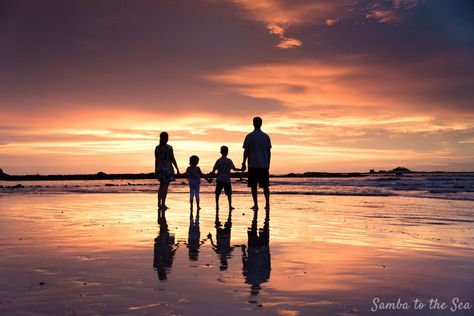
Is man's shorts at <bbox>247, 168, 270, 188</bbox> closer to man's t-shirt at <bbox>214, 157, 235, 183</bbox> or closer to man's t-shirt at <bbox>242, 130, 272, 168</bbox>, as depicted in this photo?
man's t-shirt at <bbox>242, 130, 272, 168</bbox>

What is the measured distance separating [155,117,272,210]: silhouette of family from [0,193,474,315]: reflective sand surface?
456 centimetres

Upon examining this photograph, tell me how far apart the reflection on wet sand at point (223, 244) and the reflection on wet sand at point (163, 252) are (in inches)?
27.2

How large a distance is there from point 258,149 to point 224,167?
6.60 ft

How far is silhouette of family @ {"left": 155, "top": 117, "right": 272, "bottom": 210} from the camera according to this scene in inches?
625

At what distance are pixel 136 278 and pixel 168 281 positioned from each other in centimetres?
41

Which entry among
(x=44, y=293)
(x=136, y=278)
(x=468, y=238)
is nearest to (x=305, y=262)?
(x=136, y=278)

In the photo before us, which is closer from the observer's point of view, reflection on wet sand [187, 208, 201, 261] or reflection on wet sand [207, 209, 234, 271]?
reflection on wet sand [207, 209, 234, 271]

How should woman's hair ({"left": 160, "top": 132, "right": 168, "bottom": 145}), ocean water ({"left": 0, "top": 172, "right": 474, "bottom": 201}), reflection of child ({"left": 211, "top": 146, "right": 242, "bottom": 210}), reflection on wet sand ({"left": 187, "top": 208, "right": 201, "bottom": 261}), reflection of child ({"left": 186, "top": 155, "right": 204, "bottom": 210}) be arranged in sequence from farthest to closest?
ocean water ({"left": 0, "top": 172, "right": 474, "bottom": 201})
woman's hair ({"left": 160, "top": 132, "right": 168, "bottom": 145})
reflection of child ({"left": 186, "top": 155, "right": 204, "bottom": 210})
reflection of child ({"left": 211, "top": 146, "right": 242, "bottom": 210})
reflection on wet sand ({"left": 187, "top": 208, "right": 201, "bottom": 261})

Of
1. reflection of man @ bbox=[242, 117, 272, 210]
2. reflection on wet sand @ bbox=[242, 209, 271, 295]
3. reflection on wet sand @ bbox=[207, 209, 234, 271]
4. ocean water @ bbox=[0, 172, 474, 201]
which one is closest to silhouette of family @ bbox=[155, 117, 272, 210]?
reflection of man @ bbox=[242, 117, 272, 210]

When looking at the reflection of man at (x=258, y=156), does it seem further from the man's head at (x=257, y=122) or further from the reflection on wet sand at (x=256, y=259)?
the reflection on wet sand at (x=256, y=259)

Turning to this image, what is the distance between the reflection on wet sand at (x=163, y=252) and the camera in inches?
239

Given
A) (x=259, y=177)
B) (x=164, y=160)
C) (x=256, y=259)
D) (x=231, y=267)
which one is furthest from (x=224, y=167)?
(x=231, y=267)

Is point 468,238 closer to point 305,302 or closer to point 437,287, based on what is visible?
point 437,287

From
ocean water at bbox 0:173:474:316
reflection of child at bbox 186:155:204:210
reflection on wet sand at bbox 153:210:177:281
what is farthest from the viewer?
reflection of child at bbox 186:155:204:210
